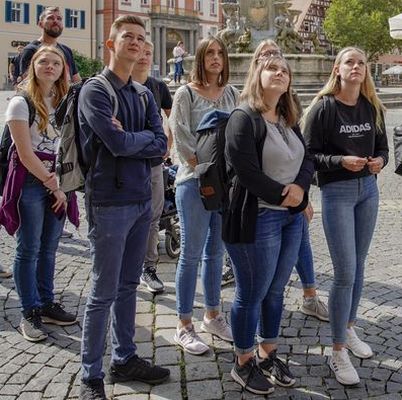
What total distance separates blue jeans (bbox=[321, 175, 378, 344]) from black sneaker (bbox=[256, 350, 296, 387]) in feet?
1.30

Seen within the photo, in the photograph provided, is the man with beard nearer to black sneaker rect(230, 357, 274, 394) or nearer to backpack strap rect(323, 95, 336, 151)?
backpack strap rect(323, 95, 336, 151)

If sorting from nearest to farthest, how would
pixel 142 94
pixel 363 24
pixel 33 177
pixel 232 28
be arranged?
pixel 142 94
pixel 33 177
pixel 232 28
pixel 363 24

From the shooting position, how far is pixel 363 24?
5750 cm

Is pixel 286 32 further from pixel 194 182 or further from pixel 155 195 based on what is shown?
pixel 194 182

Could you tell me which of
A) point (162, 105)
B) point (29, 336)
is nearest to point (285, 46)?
point (162, 105)

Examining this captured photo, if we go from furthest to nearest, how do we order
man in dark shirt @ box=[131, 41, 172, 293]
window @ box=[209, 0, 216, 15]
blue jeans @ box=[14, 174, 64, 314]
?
window @ box=[209, 0, 216, 15] < man in dark shirt @ box=[131, 41, 172, 293] < blue jeans @ box=[14, 174, 64, 314]

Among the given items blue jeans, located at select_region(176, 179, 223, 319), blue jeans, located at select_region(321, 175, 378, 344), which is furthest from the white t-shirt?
blue jeans, located at select_region(321, 175, 378, 344)

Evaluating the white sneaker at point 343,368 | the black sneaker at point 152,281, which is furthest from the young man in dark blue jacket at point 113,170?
the black sneaker at point 152,281

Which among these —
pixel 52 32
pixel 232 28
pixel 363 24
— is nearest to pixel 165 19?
pixel 363 24

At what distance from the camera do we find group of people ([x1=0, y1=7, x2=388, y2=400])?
11.2ft

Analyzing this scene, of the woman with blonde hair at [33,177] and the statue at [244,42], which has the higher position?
the statue at [244,42]

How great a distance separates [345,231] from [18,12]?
5491 cm

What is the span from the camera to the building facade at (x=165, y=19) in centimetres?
6191

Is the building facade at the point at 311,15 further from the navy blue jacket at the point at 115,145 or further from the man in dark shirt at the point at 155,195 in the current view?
the navy blue jacket at the point at 115,145
